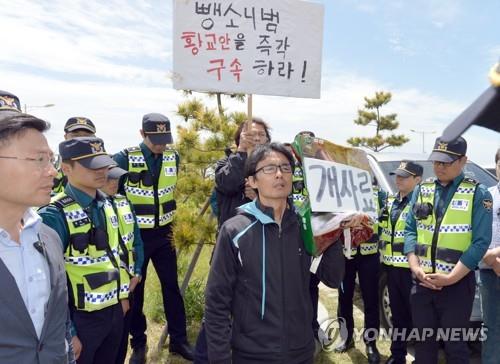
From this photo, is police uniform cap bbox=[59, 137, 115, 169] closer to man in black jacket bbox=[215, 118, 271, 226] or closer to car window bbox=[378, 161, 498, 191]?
man in black jacket bbox=[215, 118, 271, 226]

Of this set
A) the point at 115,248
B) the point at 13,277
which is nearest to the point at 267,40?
the point at 115,248

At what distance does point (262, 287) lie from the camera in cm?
202

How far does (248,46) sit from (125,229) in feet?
5.08

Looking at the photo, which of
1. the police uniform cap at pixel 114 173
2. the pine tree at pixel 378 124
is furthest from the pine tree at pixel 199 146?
the pine tree at pixel 378 124

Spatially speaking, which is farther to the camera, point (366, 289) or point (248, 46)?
point (366, 289)

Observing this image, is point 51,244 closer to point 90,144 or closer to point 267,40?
point 90,144

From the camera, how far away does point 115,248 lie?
257 centimetres

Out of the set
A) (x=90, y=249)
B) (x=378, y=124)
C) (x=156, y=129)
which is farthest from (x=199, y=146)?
(x=378, y=124)

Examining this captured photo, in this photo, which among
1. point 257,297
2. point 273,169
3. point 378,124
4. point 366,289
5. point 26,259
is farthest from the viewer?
point 378,124

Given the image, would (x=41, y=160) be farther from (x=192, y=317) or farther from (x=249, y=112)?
(x=192, y=317)

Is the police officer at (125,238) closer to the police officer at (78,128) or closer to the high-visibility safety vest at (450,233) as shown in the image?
the police officer at (78,128)

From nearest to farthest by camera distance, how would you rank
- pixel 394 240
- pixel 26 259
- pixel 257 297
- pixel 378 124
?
pixel 26 259
pixel 257 297
pixel 394 240
pixel 378 124

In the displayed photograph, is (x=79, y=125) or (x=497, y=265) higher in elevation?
(x=79, y=125)

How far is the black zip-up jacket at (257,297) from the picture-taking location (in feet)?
6.51
